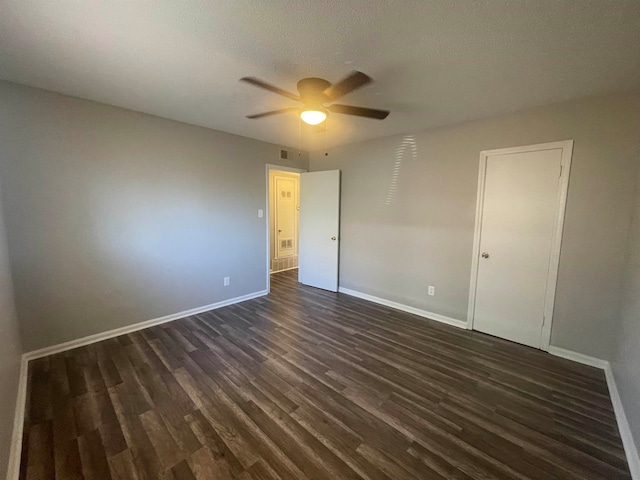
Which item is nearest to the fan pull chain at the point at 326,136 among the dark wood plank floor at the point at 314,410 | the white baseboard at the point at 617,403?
the dark wood plank floor at the point at 314,410

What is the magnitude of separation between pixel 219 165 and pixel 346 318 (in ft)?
8.66

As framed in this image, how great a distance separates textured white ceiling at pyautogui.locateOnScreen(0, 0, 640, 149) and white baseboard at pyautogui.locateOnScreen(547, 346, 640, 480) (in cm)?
233

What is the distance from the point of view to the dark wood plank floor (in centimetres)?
146

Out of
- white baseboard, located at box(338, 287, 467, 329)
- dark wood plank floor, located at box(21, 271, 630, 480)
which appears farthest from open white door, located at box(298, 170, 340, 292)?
dark wood plank floor, located at box(21, 271, 630, 480)

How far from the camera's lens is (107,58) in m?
1.86

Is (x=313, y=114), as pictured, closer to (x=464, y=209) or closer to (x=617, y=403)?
(x=464, y=209)

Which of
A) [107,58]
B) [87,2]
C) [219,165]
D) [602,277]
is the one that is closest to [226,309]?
[219,165]

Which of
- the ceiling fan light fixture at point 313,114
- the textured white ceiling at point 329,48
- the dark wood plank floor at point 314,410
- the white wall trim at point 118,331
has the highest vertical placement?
the textured white ceiling at point 329,48

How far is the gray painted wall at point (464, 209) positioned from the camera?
7.48 ft

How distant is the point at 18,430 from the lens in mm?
1587

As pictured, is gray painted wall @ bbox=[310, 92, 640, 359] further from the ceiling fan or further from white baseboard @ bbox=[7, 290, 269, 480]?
white baseboard @ bbox=[7, 290, 269, 480]

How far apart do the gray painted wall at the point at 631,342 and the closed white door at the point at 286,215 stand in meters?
5.06

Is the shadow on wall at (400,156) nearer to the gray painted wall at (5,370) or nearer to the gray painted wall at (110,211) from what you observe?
the gray painted wall at (110,211)

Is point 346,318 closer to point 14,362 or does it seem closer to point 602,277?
point 602,277
